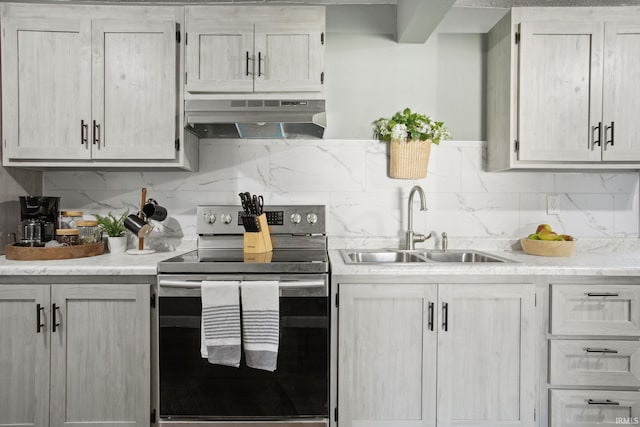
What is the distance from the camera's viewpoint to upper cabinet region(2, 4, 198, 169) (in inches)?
84.0

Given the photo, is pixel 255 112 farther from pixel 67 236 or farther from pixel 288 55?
pixel 67 236

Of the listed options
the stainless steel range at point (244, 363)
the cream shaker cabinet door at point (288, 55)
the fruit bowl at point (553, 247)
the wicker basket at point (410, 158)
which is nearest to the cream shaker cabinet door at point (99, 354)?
the stainless steel range at point (244, 363)

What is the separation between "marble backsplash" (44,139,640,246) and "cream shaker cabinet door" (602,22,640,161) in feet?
1.18

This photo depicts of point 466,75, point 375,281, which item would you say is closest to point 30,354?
point 375,281

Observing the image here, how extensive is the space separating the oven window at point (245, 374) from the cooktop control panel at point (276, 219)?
1.96 ft

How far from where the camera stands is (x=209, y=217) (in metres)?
2.32

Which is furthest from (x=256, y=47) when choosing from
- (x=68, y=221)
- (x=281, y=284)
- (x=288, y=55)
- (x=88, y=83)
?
(x=68, y=221)

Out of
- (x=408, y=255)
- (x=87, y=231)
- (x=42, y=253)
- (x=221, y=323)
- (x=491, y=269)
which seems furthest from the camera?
(x=408, y=255)

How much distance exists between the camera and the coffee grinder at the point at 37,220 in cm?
213

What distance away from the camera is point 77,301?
1838 millimetres

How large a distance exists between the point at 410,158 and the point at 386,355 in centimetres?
114

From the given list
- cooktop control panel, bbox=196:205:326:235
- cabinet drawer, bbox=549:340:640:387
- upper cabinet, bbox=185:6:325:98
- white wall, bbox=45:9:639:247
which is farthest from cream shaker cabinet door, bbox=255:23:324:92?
cabinet drawer, bbox=549:340:640:387

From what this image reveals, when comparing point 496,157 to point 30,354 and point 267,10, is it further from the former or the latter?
point 30,354

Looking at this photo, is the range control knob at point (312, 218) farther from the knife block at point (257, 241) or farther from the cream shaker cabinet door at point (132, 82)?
the cream shaker cabinet door at point (132, 82)
